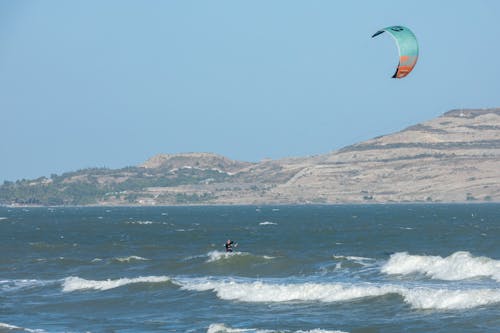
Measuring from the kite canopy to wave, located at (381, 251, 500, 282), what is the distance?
8923mm

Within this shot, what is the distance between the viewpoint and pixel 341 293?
40.4 meters

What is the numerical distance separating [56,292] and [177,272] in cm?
947

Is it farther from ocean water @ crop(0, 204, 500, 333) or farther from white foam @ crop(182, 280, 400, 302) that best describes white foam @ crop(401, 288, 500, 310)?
white foam @ crop(182, 280, 400, 302)

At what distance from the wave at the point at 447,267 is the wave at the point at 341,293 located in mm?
4901

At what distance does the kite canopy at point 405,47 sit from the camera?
1707 inches

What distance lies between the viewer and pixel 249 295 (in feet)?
137

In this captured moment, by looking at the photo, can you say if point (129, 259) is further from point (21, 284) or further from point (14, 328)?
point (14, 328)

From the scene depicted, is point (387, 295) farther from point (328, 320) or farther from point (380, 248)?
point (380, 248)

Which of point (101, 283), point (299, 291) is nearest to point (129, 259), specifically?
point (101, 283)

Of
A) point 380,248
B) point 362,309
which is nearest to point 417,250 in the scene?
point 380,248

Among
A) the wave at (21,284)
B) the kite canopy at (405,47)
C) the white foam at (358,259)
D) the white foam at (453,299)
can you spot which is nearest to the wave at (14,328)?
the wave at (21,284)

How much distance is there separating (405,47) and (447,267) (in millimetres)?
10190

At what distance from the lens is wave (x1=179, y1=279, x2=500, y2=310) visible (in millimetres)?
36250

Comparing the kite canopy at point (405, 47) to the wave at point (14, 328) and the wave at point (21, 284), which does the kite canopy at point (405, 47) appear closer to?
the wave at point (14, 328)
